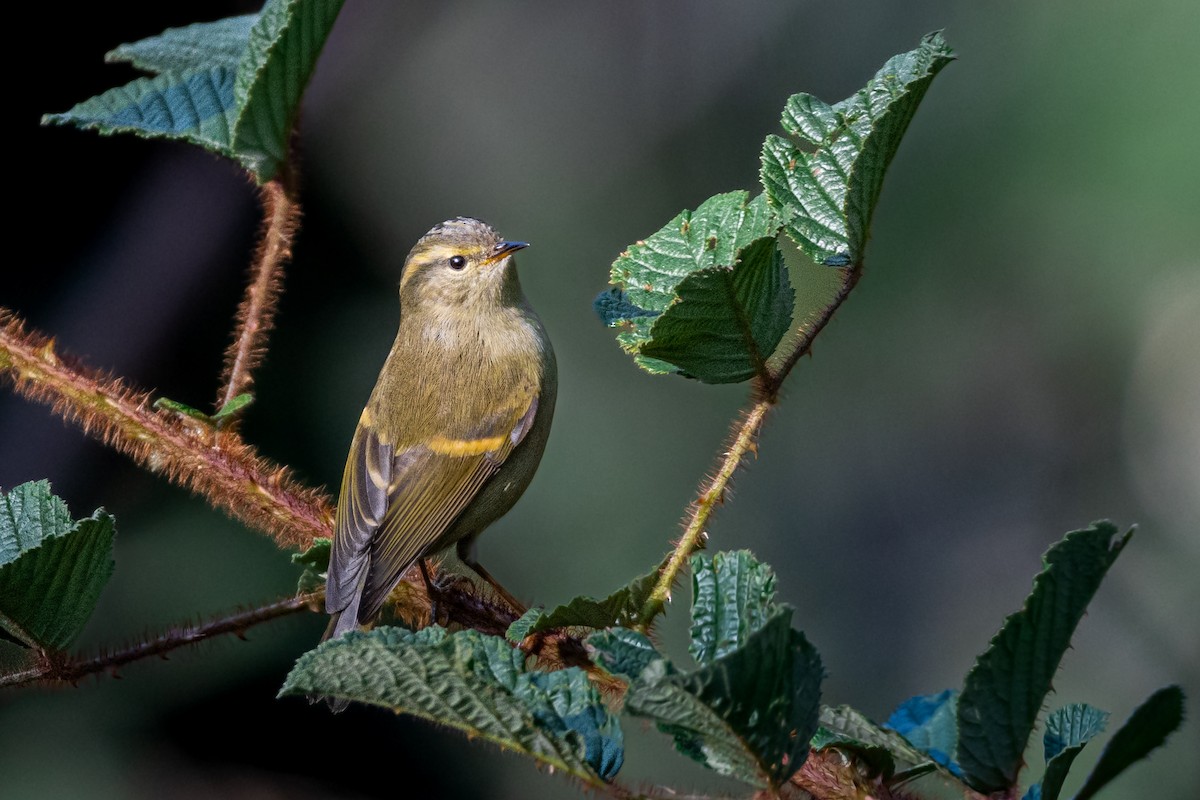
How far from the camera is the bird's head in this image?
3.64 meters

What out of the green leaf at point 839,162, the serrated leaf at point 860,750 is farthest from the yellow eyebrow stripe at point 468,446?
the serrated leaf at point 860,750

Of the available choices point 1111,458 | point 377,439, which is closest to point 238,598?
point 377,439

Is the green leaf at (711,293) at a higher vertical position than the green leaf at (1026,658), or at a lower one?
higher

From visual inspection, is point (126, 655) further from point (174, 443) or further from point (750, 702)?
point (750, 702)

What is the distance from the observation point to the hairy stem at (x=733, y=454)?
5.76 feet

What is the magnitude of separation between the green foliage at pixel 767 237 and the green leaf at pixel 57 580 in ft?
2.80

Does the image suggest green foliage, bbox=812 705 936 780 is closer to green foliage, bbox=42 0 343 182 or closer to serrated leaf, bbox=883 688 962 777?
serrated leaf, bbox=883 688 962 777

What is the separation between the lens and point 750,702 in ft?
4.52

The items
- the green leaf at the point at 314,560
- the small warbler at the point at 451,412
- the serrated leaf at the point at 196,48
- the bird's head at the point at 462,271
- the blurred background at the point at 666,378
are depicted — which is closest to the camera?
the green leaf at the point at 314,560

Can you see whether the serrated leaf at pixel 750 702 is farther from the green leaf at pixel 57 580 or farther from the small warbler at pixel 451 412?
the small warbler at pixel 451 412

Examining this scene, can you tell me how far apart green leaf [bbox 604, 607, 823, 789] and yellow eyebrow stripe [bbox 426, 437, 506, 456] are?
70.1 inches

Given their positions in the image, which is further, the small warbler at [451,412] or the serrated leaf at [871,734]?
the small warbler at [451,412]

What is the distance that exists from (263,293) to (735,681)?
1.37 m

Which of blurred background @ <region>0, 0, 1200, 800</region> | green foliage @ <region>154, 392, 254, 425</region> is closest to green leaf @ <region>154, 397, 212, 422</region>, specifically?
green foliage @ <region>154, 392, 254, 425</region>
